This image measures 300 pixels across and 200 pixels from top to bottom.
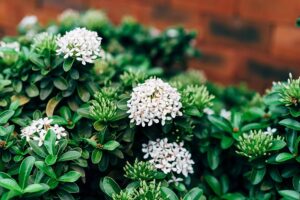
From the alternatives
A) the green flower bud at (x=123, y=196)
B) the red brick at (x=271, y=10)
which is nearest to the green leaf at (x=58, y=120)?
the green flower bud at (x=123, y=196)

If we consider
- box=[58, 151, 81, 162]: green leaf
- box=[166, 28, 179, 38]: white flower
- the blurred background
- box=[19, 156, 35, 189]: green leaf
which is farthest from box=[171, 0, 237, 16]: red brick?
box=[19, 156, 35, 189]: green leaf

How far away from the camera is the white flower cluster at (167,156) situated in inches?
69.7

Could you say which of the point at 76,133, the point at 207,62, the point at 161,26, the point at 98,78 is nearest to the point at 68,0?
the point at 161,26

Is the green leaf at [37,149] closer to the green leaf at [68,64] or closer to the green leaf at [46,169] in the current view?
the green leaf at [46,169]

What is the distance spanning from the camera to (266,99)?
191 centimetres

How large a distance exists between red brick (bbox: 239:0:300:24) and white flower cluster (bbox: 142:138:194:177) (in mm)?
1366

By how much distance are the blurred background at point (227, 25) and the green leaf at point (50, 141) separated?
1700mm

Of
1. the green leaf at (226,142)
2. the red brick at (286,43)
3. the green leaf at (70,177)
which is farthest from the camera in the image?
the red brick at (286,43)

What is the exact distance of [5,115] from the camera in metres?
1.79

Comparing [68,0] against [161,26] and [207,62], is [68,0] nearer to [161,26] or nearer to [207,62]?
[161,26]

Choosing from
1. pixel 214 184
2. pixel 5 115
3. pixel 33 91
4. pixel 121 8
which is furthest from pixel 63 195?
pixel 121 8

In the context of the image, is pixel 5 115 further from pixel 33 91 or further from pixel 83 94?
pixel 83 94

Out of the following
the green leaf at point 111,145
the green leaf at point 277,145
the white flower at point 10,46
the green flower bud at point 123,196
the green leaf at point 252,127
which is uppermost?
the white flower at point 10,46

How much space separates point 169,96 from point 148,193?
0.33 m
